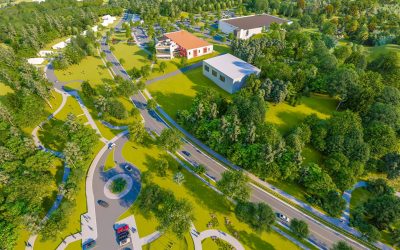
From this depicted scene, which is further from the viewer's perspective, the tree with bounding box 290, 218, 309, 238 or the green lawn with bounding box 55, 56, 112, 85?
the green lawn with bounding box 55, 56, 112, 85

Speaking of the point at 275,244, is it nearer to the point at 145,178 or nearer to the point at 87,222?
the point at 145,178

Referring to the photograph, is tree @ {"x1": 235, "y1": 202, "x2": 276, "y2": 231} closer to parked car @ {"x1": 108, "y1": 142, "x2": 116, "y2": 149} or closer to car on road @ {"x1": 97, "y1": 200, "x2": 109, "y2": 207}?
car on road @ {"x1": 97, "y1": 200, "x2": 109, "y2": 207}

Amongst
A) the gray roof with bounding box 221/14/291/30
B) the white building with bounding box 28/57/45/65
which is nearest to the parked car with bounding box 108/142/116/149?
the white building with bounding box 28/57/45/65

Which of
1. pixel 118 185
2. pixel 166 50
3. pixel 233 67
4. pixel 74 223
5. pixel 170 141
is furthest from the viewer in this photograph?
pixel 166 50

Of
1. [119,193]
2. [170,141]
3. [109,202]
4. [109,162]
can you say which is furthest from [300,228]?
[109,162]

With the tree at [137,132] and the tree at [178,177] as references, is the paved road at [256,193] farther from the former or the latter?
the tree at [178,177]

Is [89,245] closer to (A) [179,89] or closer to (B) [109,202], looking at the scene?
(B) [109,202]
